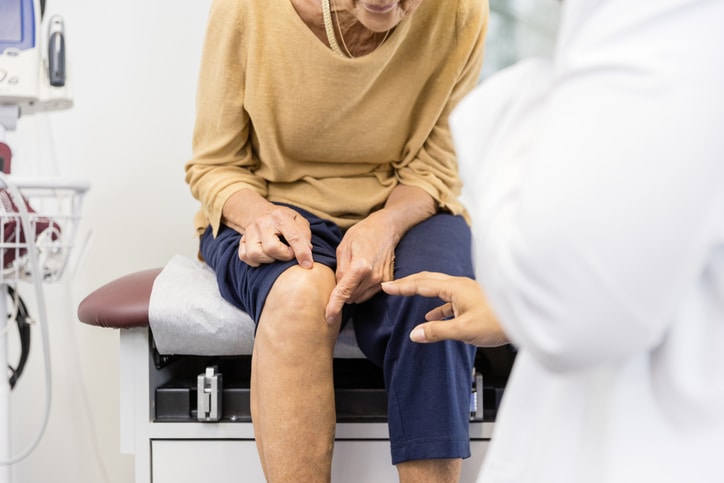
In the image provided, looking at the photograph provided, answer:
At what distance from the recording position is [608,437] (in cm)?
48

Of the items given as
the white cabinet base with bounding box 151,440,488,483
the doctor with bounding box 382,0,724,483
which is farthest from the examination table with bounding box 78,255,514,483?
the doctor with bounding box 382,0,724,483

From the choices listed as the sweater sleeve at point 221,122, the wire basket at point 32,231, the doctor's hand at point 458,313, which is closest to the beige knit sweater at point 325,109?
the sweater sleeve at point 221,122

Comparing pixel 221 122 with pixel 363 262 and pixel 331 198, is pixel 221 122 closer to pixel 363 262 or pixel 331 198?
pixel 331 198

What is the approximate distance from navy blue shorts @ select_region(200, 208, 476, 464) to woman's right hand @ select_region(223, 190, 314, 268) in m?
0.02

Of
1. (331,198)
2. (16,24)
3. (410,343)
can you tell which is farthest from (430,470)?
(16,24)

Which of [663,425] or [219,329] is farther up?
[663,425]

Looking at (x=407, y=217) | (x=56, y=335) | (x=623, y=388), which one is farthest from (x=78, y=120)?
(x=623, y=388)

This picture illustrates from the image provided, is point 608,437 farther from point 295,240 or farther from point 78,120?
point 78,120

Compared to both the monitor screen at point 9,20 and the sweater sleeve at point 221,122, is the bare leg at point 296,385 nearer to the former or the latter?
the sweater sleeve at point 221,122

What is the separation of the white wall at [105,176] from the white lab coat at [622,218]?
1.72 metres

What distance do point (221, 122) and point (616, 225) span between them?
3.96ft

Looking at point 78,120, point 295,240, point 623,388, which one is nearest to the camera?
point 623,388

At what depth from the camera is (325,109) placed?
4.86 feet

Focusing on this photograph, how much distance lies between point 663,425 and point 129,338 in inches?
44.3
